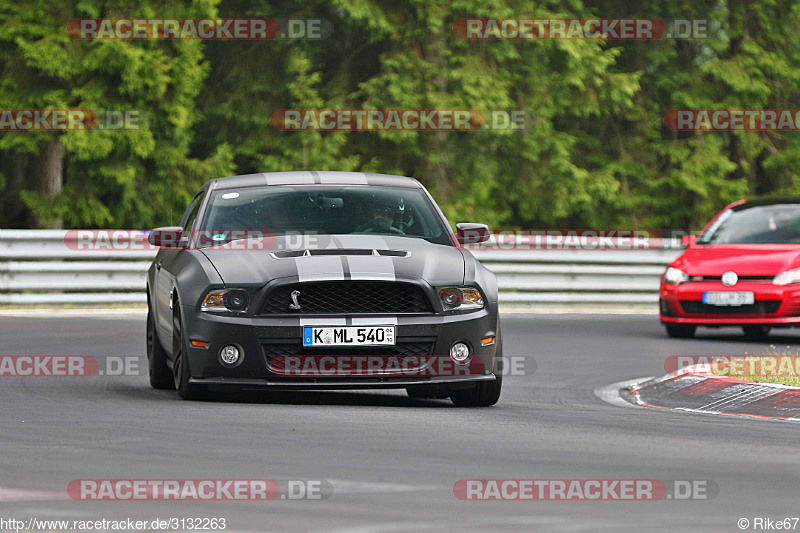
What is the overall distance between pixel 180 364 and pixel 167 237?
49.4 inches

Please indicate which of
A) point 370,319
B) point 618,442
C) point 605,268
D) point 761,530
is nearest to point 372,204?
point 370,319

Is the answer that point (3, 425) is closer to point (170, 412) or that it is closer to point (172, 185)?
point (170, 412)

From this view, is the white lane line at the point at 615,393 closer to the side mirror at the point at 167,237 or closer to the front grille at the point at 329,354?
the front grille at the point at 329,354

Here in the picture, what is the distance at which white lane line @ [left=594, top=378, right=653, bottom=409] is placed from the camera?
11.5 metres

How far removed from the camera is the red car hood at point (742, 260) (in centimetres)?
1716

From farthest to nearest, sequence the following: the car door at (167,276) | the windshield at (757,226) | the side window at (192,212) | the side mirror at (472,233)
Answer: the windshield at (757,226), the side window at (192,212), the side mirror at (472,233), the car door at (167,276)

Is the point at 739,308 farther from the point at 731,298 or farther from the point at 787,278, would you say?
the point at 787,278

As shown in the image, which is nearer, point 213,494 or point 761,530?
point 761,530

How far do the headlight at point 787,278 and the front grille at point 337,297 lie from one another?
808 cm

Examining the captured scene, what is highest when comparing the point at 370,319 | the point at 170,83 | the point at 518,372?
the point at 170,83

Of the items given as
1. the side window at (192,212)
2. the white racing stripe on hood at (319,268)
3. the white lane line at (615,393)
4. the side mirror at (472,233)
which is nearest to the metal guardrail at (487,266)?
the side window at (192,212)

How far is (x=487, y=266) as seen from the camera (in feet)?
75.5

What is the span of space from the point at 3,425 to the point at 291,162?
70.5ft

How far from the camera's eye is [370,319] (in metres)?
9.84
